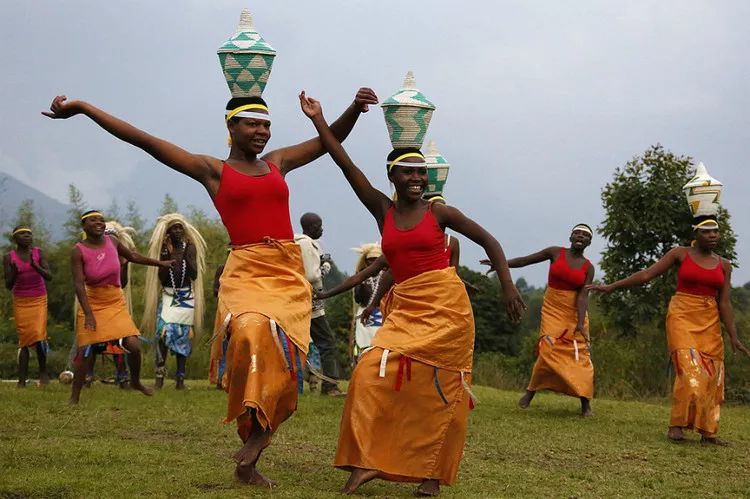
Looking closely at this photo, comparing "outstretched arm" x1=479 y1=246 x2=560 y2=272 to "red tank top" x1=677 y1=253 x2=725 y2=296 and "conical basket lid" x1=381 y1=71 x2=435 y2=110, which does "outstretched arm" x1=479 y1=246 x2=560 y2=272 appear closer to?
"red tank top" x1=677 y1=253 x2=725 y2=296

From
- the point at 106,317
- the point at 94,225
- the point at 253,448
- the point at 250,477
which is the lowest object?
the point at 250,477

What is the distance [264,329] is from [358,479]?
115 cm

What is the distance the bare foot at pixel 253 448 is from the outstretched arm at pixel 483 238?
180 cm

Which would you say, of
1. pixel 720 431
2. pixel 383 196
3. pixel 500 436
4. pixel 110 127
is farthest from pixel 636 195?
pixel 110 127

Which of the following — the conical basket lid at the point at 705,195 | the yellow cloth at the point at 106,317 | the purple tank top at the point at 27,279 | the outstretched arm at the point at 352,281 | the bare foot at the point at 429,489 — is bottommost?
the bare foot at the point at 429,489

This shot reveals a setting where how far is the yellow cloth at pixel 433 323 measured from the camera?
25.5 ft

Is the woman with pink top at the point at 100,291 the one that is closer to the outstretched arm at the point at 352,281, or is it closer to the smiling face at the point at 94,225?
the smiling face at the point at 94,225

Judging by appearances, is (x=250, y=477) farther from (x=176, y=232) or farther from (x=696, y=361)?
(x=176, y=232)

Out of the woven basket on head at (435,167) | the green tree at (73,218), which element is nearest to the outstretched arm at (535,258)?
the woven basket on head at (435,167)

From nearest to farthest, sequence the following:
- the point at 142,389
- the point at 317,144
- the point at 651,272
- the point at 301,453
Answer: the point at 317,144, the point at 301,453, the point at 651,272, the point at 142,389

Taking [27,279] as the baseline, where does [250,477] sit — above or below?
below

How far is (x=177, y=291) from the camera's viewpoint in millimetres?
15391

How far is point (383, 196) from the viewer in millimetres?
8305

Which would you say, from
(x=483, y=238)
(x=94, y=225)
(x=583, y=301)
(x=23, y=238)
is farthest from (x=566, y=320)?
(x=23, y=238)
